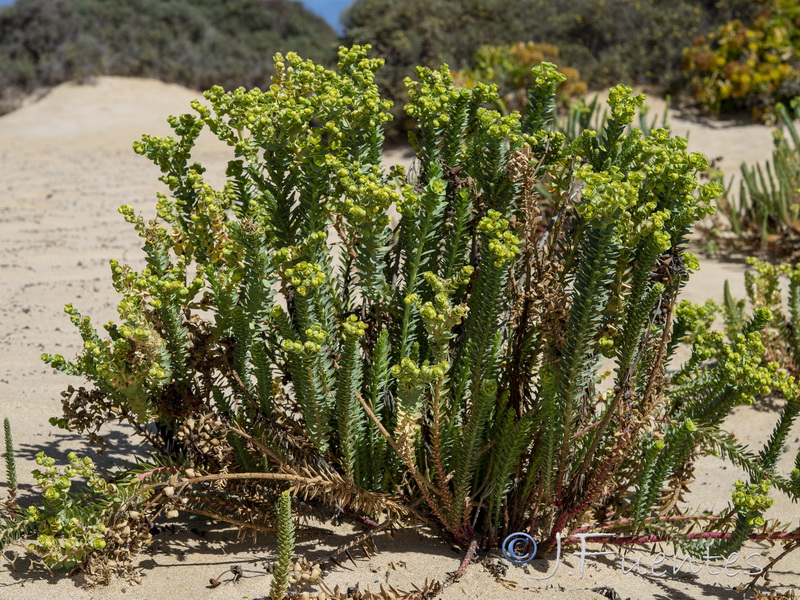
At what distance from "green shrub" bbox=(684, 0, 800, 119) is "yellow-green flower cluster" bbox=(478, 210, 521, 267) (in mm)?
9667

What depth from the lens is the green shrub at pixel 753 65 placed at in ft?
34.8

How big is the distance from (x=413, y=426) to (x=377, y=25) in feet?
38.2

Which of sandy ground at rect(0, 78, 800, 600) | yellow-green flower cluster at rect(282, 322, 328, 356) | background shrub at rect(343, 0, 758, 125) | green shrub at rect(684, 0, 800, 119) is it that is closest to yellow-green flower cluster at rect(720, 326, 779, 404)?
sandy ground at rect(0, 78, 800, 600)

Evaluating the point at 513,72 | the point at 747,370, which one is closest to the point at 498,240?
the point at 747,370

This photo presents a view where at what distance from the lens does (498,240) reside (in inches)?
73.8

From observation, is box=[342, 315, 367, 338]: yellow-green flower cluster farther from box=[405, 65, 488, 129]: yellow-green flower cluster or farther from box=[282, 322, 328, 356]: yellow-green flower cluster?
box=[405, 65, 488, 129]: yellow-green flower cluster

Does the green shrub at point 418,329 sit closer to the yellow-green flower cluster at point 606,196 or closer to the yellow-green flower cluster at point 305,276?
the yellow-green flower cluster at point 305,276

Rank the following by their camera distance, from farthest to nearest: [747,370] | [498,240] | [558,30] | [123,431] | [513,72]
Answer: [558,30] → [513,72] → [123,431] → [747,370] → [498,240]

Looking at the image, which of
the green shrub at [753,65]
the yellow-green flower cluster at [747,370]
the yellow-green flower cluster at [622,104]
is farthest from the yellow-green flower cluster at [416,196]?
the green shrub at [753,65]

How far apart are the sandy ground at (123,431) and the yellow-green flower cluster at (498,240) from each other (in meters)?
0.84

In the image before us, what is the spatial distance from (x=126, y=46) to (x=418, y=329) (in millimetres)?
18446

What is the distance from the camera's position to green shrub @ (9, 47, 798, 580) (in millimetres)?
1978

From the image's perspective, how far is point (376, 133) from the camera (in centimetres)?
216
